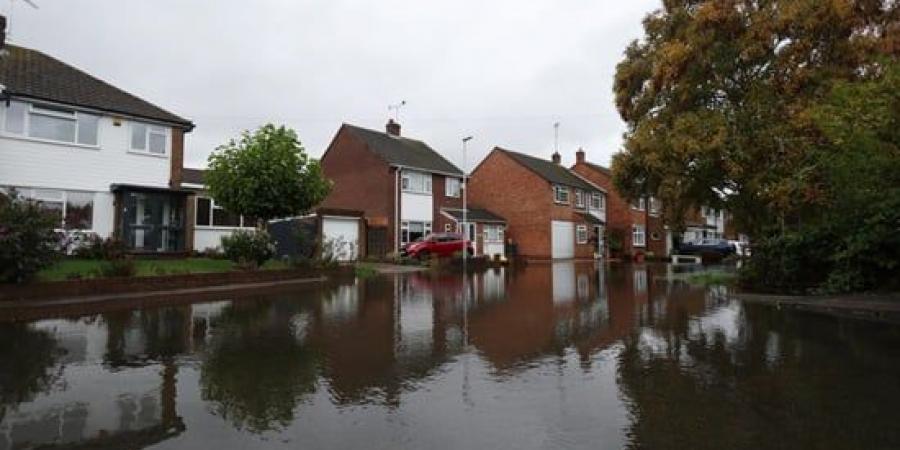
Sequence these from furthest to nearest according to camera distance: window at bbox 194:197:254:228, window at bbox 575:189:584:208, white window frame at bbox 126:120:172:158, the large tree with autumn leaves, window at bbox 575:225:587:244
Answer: window at bbox 575:189:584:208, window at bbox 575:225:587:244, window at bbox 194:197:254:228, white window frame at bbox 126:120:172:158, the large tree with autumn leaves

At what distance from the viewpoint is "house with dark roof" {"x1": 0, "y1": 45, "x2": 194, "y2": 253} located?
20.4 metres

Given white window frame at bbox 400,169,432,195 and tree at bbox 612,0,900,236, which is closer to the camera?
tree at bbox 612,0,900,236

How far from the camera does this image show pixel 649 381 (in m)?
7.12

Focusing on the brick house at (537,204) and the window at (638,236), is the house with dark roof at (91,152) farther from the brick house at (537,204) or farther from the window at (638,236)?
the window at (638,236)

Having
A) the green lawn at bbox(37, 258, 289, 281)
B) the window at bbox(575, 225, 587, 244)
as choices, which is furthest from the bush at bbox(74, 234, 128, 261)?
the window at bbox(575, 225, 587, 244)

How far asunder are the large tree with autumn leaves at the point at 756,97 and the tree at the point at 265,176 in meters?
10.9

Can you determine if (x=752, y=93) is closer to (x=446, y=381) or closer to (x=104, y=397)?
(x=446, y=381)

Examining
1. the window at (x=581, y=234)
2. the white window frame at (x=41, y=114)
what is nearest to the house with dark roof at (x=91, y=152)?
the white window frame at (x=41, y=114)

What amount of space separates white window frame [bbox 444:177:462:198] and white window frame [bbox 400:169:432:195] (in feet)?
6.24

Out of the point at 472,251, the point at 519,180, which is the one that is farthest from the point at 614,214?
the point at 472,251

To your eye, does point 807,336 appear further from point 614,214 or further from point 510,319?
point 614,214

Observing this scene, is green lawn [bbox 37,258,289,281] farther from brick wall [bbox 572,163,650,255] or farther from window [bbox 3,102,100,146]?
brick wall [bbox 572,163,650,255]

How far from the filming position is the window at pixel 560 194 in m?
46.1

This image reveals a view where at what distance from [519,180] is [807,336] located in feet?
121
